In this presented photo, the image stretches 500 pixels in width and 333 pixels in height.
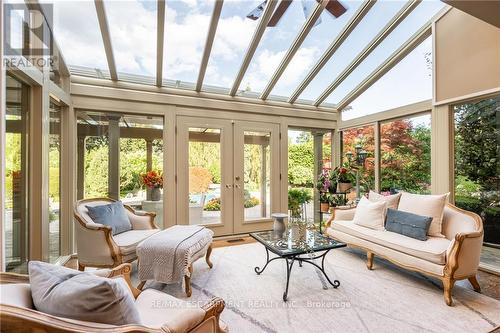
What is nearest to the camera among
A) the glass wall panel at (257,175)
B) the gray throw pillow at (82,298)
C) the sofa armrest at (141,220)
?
the gray throw pillow at (82,298)

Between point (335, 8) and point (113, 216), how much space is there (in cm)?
351

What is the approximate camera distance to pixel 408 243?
9.44ft

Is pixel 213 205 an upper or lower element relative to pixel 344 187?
lower

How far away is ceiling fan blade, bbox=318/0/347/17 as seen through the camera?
256 cm

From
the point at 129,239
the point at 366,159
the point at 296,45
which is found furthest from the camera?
the point at 366,159

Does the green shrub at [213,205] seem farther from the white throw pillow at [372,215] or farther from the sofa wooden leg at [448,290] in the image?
the sofa wooden leg at [448,290]

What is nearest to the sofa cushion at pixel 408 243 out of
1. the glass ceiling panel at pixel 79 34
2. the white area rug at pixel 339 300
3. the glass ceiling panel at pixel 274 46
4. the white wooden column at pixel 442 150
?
the white area rug at pixel 339 300

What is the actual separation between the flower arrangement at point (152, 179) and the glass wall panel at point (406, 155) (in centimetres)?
398

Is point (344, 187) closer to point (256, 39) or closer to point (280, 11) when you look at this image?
point (256, 39)

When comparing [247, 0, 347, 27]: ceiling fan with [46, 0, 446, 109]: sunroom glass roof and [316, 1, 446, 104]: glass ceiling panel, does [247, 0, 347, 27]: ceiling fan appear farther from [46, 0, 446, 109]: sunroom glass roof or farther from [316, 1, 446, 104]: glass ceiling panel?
[316, 1, 446, 104]: glass ceiling panel

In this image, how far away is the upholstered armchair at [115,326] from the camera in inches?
36.5

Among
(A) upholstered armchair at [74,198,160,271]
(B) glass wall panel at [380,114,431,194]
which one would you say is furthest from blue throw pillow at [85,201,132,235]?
(B) glass wall panel at [380,114,431,194]

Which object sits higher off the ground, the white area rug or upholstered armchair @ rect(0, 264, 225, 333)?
upholstered armchair @ rect(0, 264, 225, 333)

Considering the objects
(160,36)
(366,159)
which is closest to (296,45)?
(160,36)
